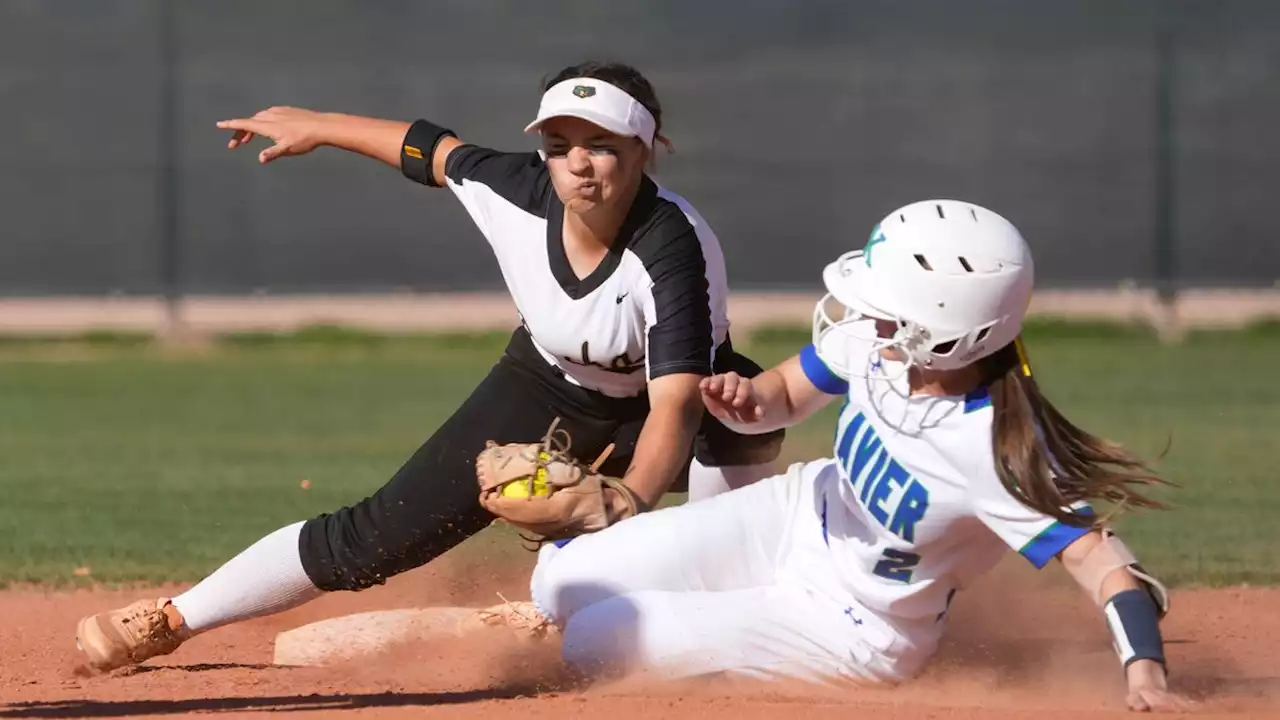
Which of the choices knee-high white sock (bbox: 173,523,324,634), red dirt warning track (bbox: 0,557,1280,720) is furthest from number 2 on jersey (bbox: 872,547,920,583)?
knee-high white sock (bbox: 173,523,324,634)

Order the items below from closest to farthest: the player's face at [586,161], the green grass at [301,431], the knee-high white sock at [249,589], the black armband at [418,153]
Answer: the player's face at [586,161], the knee-high white sock at [249,589], the black armband at [418,153], the green grass at [301,431]

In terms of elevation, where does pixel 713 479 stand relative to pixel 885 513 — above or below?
below

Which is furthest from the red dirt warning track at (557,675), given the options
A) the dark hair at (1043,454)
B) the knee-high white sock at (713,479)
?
the knee-high white sock at (713,479)

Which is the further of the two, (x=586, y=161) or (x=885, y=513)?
(x=586, y=161)

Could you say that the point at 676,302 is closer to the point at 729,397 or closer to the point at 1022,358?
the point at 729,397

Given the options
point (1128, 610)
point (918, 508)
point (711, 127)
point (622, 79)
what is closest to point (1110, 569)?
point (1128, 610)

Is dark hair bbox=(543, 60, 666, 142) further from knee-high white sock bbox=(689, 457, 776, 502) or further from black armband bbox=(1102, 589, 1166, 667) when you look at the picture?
black armband bbox=(1102, 589, 1166, 667)

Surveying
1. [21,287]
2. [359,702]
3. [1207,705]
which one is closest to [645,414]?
[359,702]

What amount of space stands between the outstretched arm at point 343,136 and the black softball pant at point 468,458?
55cm

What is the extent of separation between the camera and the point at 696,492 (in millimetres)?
4910

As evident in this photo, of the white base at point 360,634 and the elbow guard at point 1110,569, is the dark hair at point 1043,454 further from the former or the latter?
the white base at point 360,634

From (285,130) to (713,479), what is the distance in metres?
1.48

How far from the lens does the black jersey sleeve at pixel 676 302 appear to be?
4301 mm

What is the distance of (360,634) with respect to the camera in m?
5.06
